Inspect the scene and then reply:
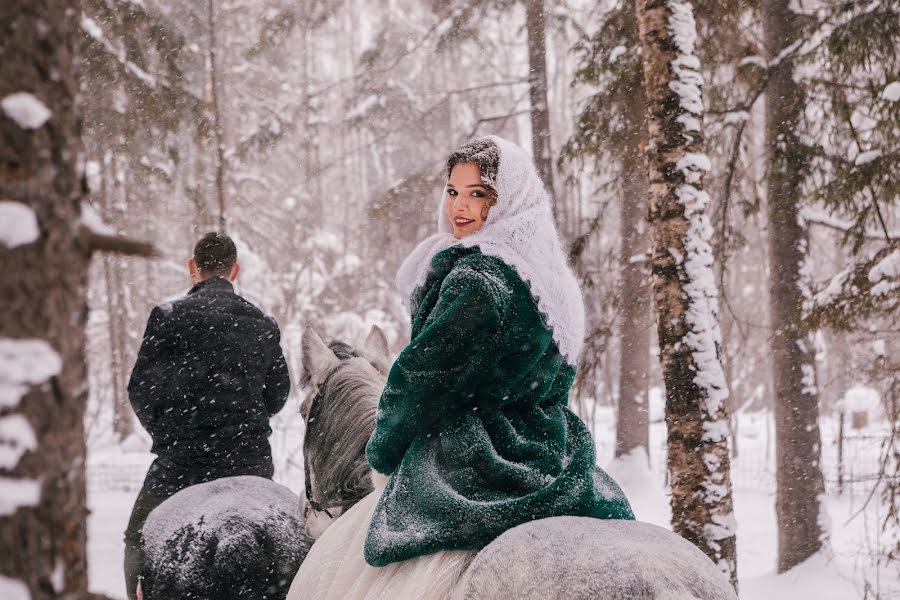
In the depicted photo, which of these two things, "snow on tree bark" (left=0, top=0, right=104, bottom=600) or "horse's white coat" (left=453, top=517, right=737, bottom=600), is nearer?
"snow on tree bark" (left=0, top=0, right=104, bottom=600)

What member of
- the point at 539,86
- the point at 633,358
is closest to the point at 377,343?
the point at 539,86

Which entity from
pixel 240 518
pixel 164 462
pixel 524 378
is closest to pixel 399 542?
pixel 524 378

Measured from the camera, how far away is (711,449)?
14.4ft

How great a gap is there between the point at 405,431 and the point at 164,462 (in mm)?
2120

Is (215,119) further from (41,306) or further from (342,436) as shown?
(41,306)

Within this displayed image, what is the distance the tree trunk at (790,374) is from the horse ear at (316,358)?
603 centimetres

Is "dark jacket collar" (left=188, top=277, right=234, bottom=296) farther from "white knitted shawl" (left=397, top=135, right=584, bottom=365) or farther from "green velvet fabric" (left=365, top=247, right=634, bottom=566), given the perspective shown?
"green velvet fabric" (left=365, top=247, right=634, bottom=566)

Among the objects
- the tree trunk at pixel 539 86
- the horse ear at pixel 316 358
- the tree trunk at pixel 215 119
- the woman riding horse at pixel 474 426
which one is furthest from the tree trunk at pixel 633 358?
the woman riding horse at pixel 474 426

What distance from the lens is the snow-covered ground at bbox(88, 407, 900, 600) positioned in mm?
7266

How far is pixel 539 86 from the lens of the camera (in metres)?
9.91

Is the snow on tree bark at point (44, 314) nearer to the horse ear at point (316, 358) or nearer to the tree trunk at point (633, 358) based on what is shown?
the horse ear at point (316, 358)

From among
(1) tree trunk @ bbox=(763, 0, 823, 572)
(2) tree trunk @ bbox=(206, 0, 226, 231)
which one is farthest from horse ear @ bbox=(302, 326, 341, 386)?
(2) tree trunk @ bbox=(206, 0, 226, 231)

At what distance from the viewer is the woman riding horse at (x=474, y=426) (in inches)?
86.4

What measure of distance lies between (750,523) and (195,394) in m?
10.5
